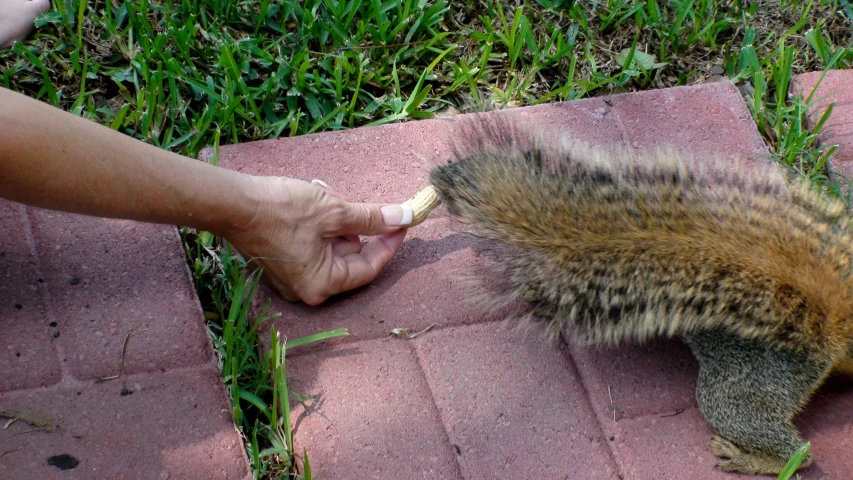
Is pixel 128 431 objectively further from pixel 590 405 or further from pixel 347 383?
pixel 590 405

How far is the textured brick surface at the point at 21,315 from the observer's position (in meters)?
1.74

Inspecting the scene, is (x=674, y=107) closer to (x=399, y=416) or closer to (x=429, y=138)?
(x=429, y=138)

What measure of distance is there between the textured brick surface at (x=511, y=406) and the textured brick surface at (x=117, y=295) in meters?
0.56

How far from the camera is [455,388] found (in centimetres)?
187

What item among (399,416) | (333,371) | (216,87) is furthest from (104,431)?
(216,87)

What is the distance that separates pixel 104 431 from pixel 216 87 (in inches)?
43.9

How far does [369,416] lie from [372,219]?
0.48 meters

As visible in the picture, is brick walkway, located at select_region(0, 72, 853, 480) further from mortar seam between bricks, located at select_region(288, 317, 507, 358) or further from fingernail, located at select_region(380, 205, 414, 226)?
fingernail, located at select_region(380, 205, 414, 226)

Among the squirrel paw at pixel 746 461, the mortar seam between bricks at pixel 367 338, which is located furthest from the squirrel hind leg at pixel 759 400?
the mortar seam between bricks at pixel 367 338

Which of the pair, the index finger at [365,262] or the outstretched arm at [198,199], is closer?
the outstretched arm at [198,199]

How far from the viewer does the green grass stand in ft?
7.73

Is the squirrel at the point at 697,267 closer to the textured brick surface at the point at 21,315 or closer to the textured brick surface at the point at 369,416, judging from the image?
the textured brick surface at the point at 369,416

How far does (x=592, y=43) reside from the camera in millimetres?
2748

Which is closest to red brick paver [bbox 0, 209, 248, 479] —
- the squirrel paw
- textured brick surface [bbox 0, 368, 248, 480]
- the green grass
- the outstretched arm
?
textured brick surface [bbox 0, 368, 248, 480]
